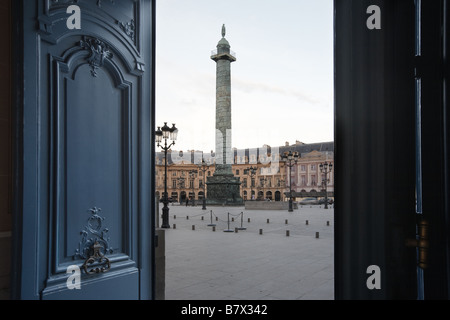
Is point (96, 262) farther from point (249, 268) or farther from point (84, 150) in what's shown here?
point (249, 268)

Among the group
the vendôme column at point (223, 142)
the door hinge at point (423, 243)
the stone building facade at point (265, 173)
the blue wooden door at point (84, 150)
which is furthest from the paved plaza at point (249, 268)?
the stone building facade at point (265, 173)

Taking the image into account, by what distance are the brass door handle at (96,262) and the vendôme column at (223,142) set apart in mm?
40352

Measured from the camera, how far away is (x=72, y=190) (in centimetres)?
283

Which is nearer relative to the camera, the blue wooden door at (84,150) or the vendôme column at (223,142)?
the blue wooden door at (84,150)

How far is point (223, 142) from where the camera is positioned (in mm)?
44000

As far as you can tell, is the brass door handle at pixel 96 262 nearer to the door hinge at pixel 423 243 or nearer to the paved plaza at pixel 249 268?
the door hinge at pixel 423 243

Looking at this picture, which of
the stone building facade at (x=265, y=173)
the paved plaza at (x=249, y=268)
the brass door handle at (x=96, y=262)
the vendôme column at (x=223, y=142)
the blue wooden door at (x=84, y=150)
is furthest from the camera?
the stone building facade at (x=265, y=173)

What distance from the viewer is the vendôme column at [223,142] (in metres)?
43.9

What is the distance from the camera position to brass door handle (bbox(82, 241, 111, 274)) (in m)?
2.90

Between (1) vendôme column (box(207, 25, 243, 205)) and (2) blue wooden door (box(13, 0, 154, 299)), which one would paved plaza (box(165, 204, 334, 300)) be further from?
(1) vendôme column (box(207, 25, 243, 205))

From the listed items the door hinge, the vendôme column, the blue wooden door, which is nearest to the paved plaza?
the blue wooden door

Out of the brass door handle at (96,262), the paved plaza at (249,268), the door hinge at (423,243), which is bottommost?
the paved plaza at (249,268)
